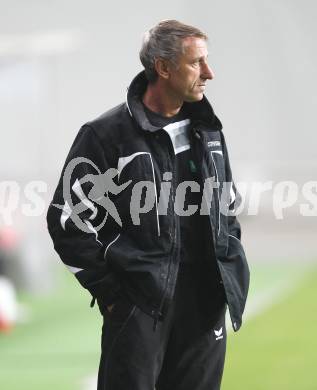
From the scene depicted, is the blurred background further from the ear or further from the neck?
the ear

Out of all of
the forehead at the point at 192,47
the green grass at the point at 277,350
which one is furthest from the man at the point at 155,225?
the green grass at the point at 277,350

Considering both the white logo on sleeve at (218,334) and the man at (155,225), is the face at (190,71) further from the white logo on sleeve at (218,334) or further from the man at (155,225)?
the white logo on sleeve at (218,334)

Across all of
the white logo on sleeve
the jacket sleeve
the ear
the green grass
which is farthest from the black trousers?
the green grass

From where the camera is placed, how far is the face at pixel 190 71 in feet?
9.46

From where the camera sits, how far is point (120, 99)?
14.2 m

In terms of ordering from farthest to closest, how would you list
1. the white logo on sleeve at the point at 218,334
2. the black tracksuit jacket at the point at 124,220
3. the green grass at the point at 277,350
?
the green grass at the point at 277,350 < the white logo on sleeve at the point at 218,334 < the black tracksuit jacket at the point at 124,220

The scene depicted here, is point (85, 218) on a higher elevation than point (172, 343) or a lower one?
higher

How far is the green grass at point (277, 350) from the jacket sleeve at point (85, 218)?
2083mm

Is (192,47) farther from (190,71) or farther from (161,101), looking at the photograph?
(161,101)

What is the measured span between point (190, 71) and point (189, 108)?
18 centimetres

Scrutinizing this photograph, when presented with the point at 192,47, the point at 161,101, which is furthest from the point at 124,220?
the point at 192,47

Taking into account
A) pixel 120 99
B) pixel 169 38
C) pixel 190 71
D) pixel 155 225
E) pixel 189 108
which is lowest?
pixel 120 99

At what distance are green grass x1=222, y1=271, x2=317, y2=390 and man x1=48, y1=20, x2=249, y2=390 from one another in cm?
192

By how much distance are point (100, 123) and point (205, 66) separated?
384mm
